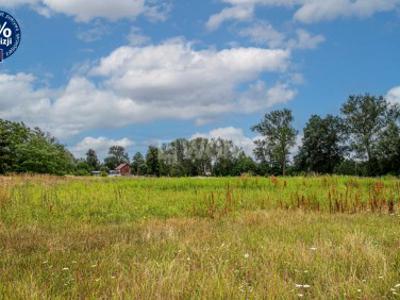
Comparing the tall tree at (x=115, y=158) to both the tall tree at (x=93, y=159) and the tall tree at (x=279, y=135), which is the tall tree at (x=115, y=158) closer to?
the tall tree at (x=93, y=159)

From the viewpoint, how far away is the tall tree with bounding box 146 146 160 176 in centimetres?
11624

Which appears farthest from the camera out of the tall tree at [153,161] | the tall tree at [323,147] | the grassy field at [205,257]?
the tall tree at [153,161]

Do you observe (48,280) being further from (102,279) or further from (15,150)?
(15,150)

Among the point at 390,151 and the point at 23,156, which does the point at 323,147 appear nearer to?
the point at 390,151

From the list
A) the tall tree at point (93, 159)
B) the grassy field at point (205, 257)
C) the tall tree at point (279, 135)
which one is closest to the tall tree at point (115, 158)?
the tall tree at point (93, 159)

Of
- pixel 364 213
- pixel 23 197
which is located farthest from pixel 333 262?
pixel 23 197

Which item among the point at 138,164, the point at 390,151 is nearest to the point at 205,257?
the point at 390,151

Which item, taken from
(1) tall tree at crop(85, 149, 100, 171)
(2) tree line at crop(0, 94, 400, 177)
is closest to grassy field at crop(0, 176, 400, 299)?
(2) tree line at crop(0, 94, 400, 177)

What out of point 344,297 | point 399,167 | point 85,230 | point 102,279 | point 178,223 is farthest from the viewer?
point 399,167

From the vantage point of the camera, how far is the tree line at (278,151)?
5997 centimetres

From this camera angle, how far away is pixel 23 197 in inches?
546

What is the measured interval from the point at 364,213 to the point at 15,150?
55.5 m

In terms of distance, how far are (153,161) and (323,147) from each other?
48690 millimetres

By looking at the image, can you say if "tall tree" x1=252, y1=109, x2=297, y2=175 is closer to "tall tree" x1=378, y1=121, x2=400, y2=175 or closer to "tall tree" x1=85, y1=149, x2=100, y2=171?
"tall tree" x1=378, y1=121, x2=400, y2=175
